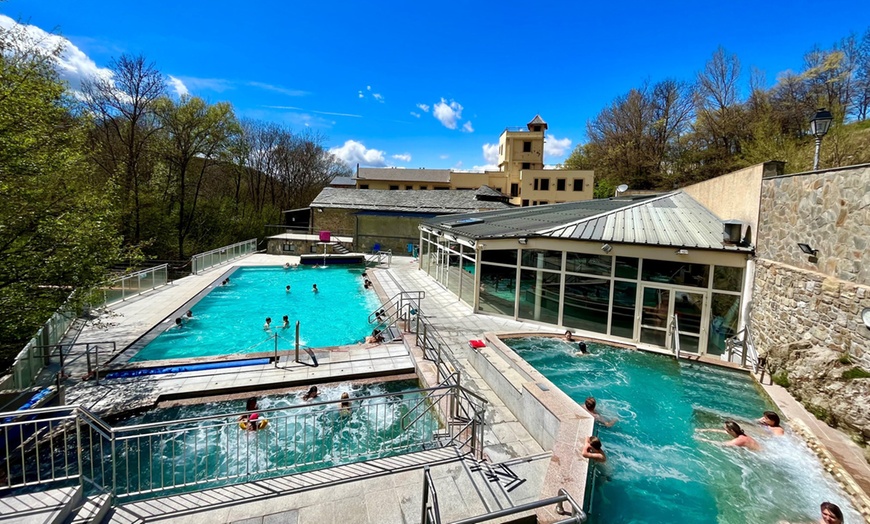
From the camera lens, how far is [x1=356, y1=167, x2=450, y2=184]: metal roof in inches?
1869

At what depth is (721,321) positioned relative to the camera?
10.0 m

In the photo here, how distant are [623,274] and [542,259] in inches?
91.2

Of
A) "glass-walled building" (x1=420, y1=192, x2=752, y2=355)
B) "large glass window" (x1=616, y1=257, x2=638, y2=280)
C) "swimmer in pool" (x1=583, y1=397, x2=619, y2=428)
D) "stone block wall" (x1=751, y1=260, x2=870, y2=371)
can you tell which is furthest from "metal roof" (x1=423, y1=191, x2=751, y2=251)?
"swimmer in pool" (x1=583, y1=397, x2=619, y2=428)

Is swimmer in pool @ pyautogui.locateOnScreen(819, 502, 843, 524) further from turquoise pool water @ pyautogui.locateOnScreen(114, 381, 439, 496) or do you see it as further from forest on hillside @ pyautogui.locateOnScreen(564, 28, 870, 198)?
forest on hillside @ pyautogui.locateOnScreen(564, 28, 870, 198)

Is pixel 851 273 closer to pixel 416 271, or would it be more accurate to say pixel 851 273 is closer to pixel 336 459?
pixel 336 459

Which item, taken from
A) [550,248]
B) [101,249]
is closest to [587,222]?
[550,248]

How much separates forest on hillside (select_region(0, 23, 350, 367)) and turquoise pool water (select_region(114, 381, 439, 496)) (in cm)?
393

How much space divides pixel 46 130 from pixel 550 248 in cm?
1259

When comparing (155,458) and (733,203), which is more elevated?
(733,203)

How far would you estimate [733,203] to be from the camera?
11047 mm

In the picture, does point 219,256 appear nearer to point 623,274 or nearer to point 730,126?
point 623,274

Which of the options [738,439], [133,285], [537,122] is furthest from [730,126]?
[133,285]

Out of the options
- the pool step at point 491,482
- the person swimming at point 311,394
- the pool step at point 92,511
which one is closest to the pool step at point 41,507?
the pool step at point 92,511

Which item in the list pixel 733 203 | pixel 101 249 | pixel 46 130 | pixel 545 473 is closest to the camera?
pixel 545 473
